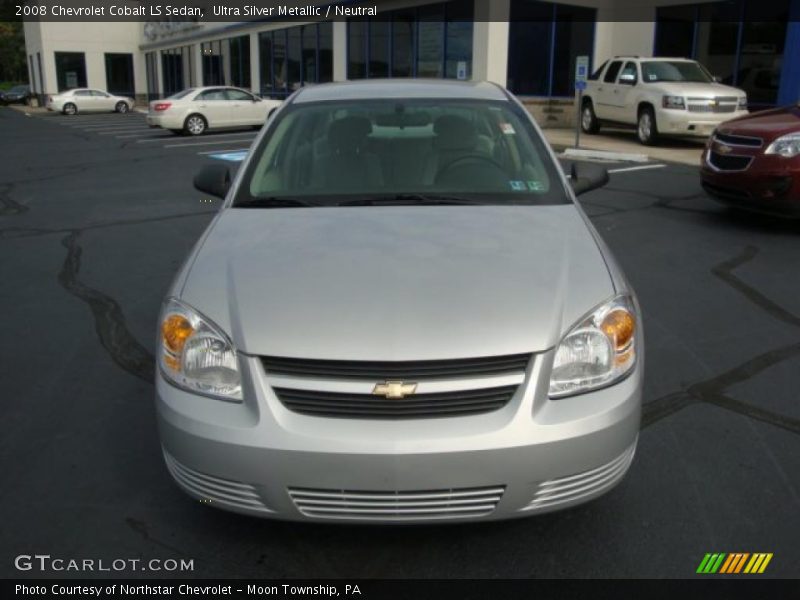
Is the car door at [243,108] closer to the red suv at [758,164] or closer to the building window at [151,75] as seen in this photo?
the red suv at [758,164]

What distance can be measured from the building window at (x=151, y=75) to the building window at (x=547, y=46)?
2999cm

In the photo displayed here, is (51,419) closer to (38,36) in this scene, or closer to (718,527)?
(718,527)

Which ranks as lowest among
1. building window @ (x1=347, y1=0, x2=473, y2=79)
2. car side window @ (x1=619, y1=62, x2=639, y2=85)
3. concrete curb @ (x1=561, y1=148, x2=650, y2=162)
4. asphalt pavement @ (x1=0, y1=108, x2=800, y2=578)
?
asphalt pavement @ (x1=0, y1=108, x2=800, y2=578)

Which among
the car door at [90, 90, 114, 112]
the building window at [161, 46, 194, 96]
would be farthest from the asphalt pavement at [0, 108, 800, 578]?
the building window at [161, 46, 194, 96]

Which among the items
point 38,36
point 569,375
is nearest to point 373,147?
point 569,375

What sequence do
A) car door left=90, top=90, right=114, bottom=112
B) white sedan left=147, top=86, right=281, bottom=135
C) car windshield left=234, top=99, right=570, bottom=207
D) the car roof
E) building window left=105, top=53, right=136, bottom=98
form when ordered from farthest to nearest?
1. building window left=105, top=53, right=136, bottom=98
2. car door left=90, top=90, right=114, bottom=112
3. white sedan left=147, top=86, right=281, bottom=135
4. the car roof
5. car windshield left=234, top=99, right=570, bottom=207

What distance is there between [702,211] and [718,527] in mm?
6911

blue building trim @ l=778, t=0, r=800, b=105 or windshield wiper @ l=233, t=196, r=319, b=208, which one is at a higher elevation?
blue building trim @ l=778, t=0, r=800, b=105

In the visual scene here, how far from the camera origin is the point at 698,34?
Result: 776 inches

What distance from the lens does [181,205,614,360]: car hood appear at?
243 centimetres

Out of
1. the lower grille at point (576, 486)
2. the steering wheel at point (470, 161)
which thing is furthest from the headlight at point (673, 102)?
the lower grille at point (576, 486)

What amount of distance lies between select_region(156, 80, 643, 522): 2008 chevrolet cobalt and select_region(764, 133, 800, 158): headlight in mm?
5252

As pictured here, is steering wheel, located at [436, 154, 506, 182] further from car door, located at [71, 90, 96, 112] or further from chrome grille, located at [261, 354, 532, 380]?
car door, located at [71, 90, 96, 112]

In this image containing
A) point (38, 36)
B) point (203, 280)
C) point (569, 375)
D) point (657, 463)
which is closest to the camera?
point (569, 375)
